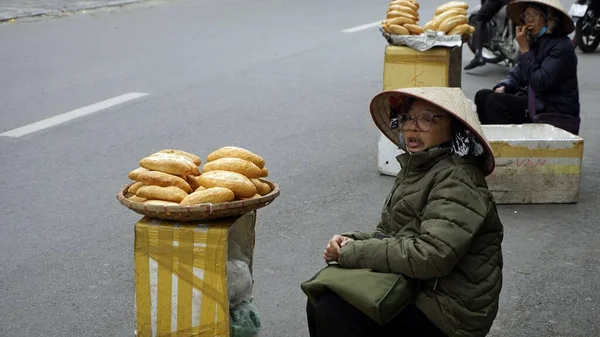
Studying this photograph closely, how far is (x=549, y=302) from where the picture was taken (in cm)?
421

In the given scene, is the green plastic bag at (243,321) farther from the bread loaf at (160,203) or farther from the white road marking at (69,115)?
the white road marking at (69,115)

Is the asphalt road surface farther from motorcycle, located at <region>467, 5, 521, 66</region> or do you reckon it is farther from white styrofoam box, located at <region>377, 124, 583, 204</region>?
motorcycle, located at <region>467, 5, 521, 66</region>

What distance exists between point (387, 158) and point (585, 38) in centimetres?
680

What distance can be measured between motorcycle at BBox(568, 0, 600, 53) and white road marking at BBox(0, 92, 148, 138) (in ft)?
19.4

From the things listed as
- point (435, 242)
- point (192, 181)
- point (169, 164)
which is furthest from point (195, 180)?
point (435, 242)

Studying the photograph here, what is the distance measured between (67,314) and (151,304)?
1.00 meters

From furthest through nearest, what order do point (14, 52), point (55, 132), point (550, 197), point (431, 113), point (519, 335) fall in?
point (14, 52) < point (55, 132) < point (550, 197) < point (519, 335) < point (431, 113)

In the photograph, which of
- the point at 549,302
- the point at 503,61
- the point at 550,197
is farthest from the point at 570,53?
the point at 503,61

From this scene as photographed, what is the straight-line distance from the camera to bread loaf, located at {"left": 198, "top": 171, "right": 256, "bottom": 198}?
3.08 m

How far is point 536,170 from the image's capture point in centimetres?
544

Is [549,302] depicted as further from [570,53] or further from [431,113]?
[570,53]

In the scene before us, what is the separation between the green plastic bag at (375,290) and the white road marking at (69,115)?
4.92 meters

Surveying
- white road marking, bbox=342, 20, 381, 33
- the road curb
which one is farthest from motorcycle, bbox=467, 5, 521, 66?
the road curb

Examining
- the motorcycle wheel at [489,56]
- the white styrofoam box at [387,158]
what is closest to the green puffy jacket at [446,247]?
the white styrofoam box at [387,158]
